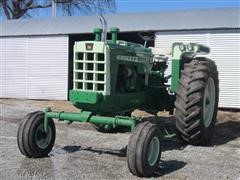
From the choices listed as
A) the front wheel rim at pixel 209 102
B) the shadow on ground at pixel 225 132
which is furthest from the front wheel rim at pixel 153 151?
the shadow on ground at pixel 225 132

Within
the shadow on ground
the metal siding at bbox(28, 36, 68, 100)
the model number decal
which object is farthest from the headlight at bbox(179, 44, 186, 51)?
the metal siding at bbox(28, 36, 68, 100)

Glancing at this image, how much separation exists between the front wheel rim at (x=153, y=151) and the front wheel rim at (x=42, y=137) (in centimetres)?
207

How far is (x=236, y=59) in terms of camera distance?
706 inches

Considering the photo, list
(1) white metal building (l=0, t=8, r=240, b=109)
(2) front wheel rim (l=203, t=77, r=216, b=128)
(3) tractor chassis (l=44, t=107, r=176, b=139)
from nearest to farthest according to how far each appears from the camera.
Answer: (3) tractor chassis (l=44, t=107, r=176, b=139)
(2) front wheel rim (l=203, t=77, r=216, b=128)
(1) white metal building (l=0, t=8, r=240, b=109)

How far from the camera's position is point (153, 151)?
8000 millimetres

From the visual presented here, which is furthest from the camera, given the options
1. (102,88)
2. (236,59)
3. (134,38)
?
(134,38)

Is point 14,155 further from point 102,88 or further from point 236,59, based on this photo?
point 236,59

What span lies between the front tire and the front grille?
87cm

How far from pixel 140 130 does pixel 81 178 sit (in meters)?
1.09

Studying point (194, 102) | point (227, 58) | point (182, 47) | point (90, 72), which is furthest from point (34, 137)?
point (227, 58)

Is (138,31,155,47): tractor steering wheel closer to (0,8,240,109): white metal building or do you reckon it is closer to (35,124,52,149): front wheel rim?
(0,8,240,109): white metal building

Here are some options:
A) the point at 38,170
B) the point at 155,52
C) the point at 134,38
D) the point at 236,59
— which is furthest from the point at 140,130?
the point at 134,38

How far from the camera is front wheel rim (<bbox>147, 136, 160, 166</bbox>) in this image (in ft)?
25.8

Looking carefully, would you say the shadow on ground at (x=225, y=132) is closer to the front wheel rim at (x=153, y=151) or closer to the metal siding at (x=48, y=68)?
the front wheel rim at (x=153, y=151)
